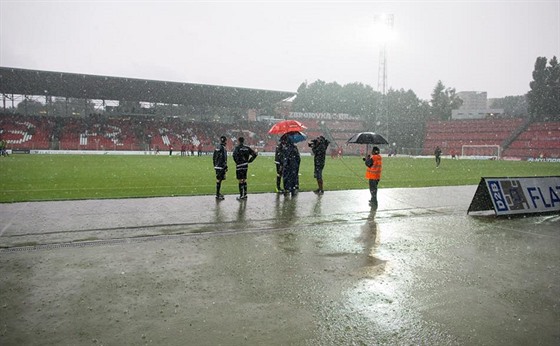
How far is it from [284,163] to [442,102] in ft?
339

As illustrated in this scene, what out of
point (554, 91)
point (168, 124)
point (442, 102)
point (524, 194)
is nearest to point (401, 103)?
point (442, 102)

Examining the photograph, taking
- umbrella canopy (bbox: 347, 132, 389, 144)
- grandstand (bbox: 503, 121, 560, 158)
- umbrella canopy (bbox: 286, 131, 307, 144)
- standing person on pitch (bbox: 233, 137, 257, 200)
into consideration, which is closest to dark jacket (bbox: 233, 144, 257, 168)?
standing person on pitch (bbox: 233, 137, 257, 200)

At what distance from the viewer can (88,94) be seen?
55.1 metres

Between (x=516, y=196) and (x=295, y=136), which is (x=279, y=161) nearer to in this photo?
(x=295, y=136)

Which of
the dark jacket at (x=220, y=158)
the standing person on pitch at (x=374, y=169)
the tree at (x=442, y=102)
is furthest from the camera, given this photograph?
the tree at (x=442, y=102)

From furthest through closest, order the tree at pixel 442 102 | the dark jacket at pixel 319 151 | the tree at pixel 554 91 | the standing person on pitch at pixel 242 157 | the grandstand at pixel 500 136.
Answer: the tree at pixel 442 102 < the tree at pixel 554 91 < the grandstand at pixel 500 136 < the dark jacket at pixel 319 151 < the standing person on pitch at pixel 242 157

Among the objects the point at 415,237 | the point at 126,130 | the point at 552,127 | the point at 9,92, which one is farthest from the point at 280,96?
the point at 415,237

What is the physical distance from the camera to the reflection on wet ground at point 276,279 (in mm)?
3607

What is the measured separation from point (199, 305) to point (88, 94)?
2351 inches

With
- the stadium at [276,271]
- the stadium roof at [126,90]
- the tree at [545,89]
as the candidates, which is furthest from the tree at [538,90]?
the stadium at [276,271]

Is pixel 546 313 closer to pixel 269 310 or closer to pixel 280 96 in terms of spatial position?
pixel 269 310

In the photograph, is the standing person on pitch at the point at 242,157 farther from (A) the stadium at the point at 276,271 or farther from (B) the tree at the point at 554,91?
(B) the tree at the point at 554,91

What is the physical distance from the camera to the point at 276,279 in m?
4.94

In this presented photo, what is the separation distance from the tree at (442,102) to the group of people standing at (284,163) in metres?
92.3
